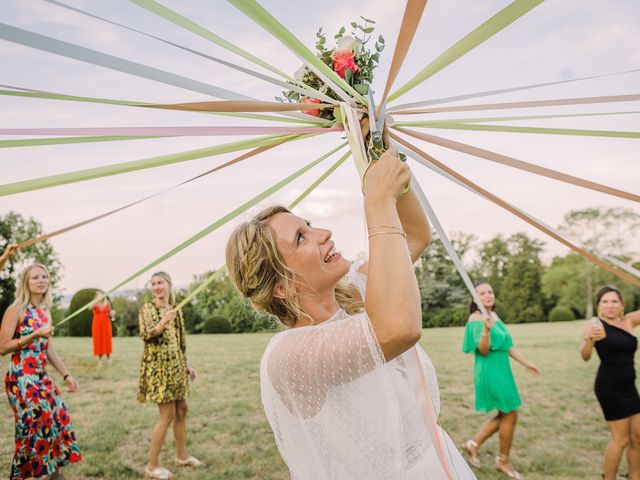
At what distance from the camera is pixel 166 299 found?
5.56 metres

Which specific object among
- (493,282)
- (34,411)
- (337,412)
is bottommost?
(493,282)

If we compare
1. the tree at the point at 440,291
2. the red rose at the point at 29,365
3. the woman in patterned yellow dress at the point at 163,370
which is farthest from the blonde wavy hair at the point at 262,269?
the tree at the point at 440,291

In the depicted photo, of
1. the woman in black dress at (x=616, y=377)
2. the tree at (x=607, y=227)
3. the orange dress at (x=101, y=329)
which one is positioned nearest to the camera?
the woman in black dress at (x=616, y=377)

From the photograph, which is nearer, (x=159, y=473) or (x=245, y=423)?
(x=159, y=473)

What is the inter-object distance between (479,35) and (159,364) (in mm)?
4791

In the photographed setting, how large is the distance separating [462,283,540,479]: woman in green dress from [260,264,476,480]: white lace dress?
12.8ft

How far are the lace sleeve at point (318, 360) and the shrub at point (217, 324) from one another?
24.4 m

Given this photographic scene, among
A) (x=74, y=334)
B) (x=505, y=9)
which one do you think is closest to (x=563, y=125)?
(x=505, y=9)

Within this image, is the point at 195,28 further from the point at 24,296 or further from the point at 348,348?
the point at 24,296

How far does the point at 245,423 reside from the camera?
7.42m

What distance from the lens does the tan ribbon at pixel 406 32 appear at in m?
1.25

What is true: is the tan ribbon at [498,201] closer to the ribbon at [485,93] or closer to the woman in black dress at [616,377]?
the ribbon at [485,93]

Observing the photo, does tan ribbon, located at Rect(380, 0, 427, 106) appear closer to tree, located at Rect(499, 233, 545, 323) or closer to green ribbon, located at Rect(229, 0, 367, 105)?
green ribbon, located at Rect(229, 0, 367, 105)

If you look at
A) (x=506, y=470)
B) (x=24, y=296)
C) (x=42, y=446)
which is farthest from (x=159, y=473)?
(x=506, y=470)
